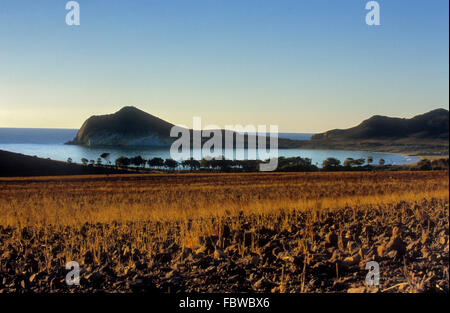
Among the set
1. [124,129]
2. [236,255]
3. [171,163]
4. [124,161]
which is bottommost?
[171,163]

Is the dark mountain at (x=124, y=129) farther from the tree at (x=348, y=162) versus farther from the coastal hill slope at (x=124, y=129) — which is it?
the tree at (x=348, y=162)

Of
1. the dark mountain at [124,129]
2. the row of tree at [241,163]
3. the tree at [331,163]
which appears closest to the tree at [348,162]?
the row of tree at [241,163]

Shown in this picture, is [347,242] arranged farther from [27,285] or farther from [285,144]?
[285,144]

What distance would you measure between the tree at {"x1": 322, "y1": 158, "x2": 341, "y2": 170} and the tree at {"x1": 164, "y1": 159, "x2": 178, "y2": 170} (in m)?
13.9

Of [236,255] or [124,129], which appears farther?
[124,129]

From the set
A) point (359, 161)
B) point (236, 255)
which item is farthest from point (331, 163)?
point (236, 255)

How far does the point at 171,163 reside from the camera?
1216 inches

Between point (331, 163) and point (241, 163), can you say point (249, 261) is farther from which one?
point (331, 163)

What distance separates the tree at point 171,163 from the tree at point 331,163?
1395cm

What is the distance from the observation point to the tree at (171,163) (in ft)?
A: 101

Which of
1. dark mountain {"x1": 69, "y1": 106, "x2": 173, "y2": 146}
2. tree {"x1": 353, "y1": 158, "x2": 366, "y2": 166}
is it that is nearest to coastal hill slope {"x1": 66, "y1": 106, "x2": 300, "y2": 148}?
dark mountain {"x1": 69, "y1": 106, "x2": 173, "y2": 146}

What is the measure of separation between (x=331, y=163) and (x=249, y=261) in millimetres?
27697

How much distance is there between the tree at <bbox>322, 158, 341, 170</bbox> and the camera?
1115 inches

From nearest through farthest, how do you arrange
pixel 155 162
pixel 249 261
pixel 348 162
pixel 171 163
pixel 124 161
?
pixel 249 261
pixel 155 162
pixel 124 161
pixel 171 163
pixel 348 162
